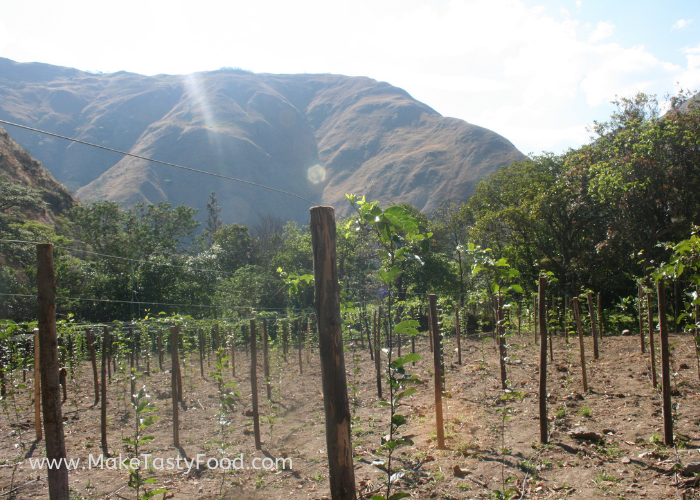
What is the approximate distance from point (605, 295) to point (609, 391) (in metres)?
15.2

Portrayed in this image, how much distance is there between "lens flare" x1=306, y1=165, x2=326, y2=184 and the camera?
10331cm

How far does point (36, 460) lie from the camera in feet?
17.0

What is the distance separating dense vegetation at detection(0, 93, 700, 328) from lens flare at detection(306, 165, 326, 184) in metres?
67.9

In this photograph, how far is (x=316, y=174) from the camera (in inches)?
4131

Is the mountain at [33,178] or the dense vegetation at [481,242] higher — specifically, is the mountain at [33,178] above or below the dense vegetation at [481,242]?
above

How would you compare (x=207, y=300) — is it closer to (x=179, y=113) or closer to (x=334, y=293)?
(x=334, y=293)

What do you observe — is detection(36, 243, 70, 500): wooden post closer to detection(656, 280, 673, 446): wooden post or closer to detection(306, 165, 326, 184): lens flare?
detection(656, 280, 673, 446): wooden post

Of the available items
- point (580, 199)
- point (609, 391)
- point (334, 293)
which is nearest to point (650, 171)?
point (580, 199)

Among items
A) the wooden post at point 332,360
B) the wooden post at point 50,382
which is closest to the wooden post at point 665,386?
the wooden post at point 332,360

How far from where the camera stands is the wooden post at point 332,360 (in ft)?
8.26

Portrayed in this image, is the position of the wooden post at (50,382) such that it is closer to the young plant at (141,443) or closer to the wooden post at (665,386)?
the young plant at (141,443)

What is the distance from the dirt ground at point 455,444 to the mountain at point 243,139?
55.8m

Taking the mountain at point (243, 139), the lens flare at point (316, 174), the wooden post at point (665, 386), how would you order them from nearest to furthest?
the wooden post at point (665, 386)
the mountain at point (243, 139)
the lens flare at point (316, 174)

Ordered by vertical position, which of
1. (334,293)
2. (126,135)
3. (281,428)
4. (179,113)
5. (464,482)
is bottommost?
(281,428)
